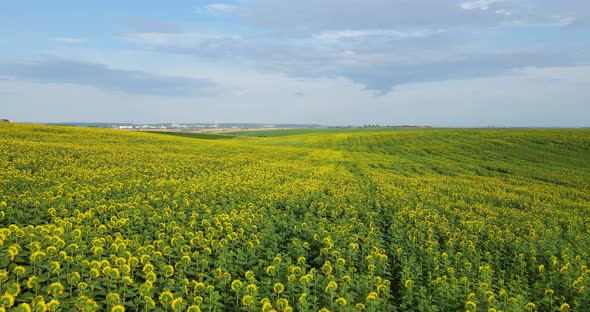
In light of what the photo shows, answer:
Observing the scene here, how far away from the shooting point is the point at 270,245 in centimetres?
896

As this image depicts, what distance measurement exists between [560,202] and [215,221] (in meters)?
17.7

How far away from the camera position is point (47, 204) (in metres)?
9.57

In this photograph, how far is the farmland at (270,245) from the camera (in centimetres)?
578

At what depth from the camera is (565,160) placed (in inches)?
1435

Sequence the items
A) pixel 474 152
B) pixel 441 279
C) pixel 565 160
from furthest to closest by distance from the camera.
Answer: pixel 474 152, pixel 565 160, pixel 441 279

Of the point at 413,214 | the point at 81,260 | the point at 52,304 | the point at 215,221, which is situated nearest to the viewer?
the point at 52,304

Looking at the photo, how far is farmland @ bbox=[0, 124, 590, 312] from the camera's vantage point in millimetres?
5777

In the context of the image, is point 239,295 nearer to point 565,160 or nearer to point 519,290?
point 519,290

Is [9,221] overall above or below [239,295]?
above

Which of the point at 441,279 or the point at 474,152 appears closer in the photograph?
the point at 441,279

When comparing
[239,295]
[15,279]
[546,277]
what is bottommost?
[546,277]

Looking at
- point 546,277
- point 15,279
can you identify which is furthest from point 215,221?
point 546,277

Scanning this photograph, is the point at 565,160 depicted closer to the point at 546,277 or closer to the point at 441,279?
the point at 546,277

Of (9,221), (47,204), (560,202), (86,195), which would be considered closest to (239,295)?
(9,221)
